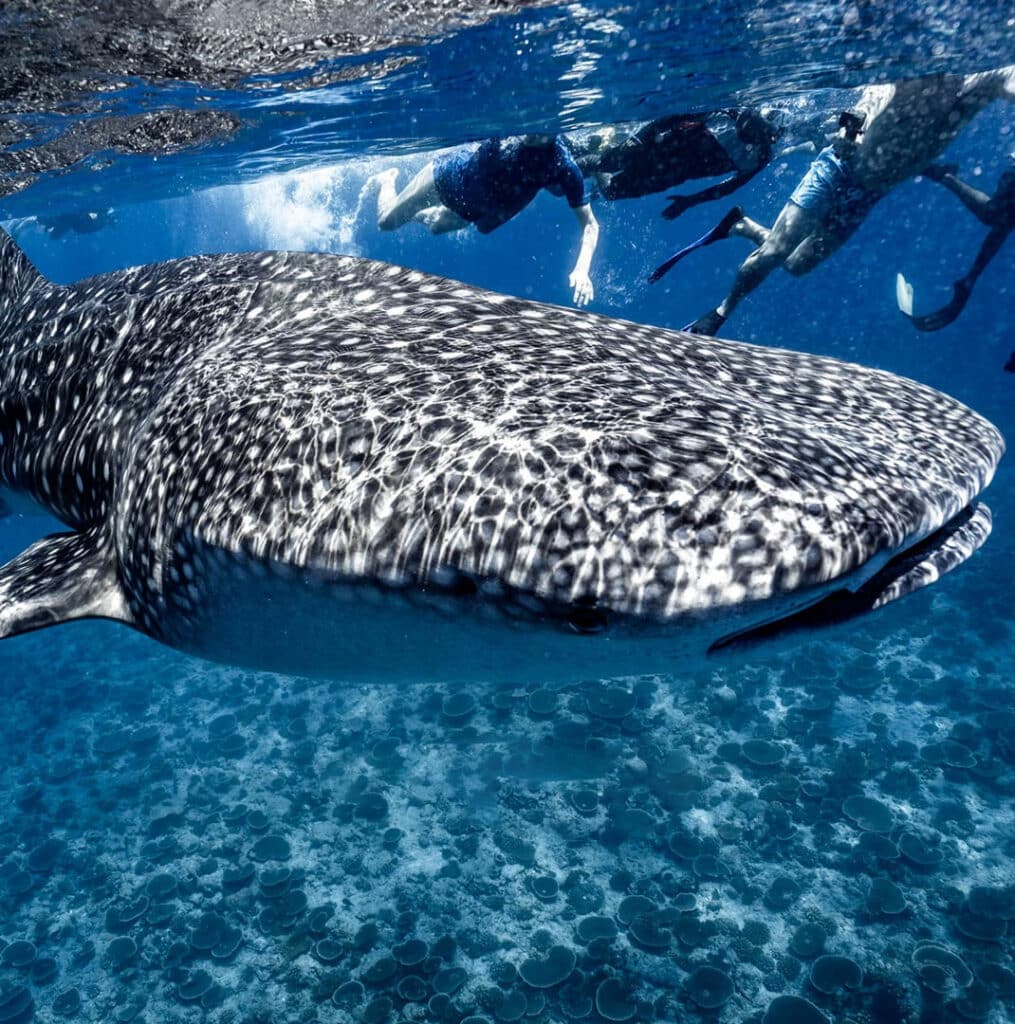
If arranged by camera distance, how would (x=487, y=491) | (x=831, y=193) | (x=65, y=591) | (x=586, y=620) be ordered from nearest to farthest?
(x=586, y=620)
(x=487, y=491)
(x=65, y=591)
(x=831, y=193)

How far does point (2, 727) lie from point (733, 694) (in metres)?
11.4

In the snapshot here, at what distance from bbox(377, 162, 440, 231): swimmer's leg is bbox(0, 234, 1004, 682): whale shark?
38.9 feet

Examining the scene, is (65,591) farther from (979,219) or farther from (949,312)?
(979,219)

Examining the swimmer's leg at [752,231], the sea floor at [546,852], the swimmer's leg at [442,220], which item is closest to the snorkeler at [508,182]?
the swimmer's leg at [442,220]

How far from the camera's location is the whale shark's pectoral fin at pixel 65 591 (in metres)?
3.20

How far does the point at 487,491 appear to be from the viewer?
6.64 feet

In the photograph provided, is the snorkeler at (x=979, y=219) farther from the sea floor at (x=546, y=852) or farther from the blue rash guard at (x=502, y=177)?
the blue rash guard at (x=502, y=177)

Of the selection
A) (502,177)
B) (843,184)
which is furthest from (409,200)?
(843,184)

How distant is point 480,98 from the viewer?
580 inches

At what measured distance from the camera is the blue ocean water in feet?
19.4

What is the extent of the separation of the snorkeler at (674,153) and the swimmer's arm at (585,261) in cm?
115

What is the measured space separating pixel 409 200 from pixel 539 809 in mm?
12095

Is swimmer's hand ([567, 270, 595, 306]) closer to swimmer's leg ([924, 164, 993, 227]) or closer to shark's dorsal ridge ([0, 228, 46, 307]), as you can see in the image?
swimmer's leg ([924, 164, 993, 227])

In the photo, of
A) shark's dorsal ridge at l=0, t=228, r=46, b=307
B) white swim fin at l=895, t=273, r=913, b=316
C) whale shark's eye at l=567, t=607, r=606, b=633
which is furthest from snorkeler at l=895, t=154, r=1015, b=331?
whale shark's eye at l=567, t=607, r=606, b=633
